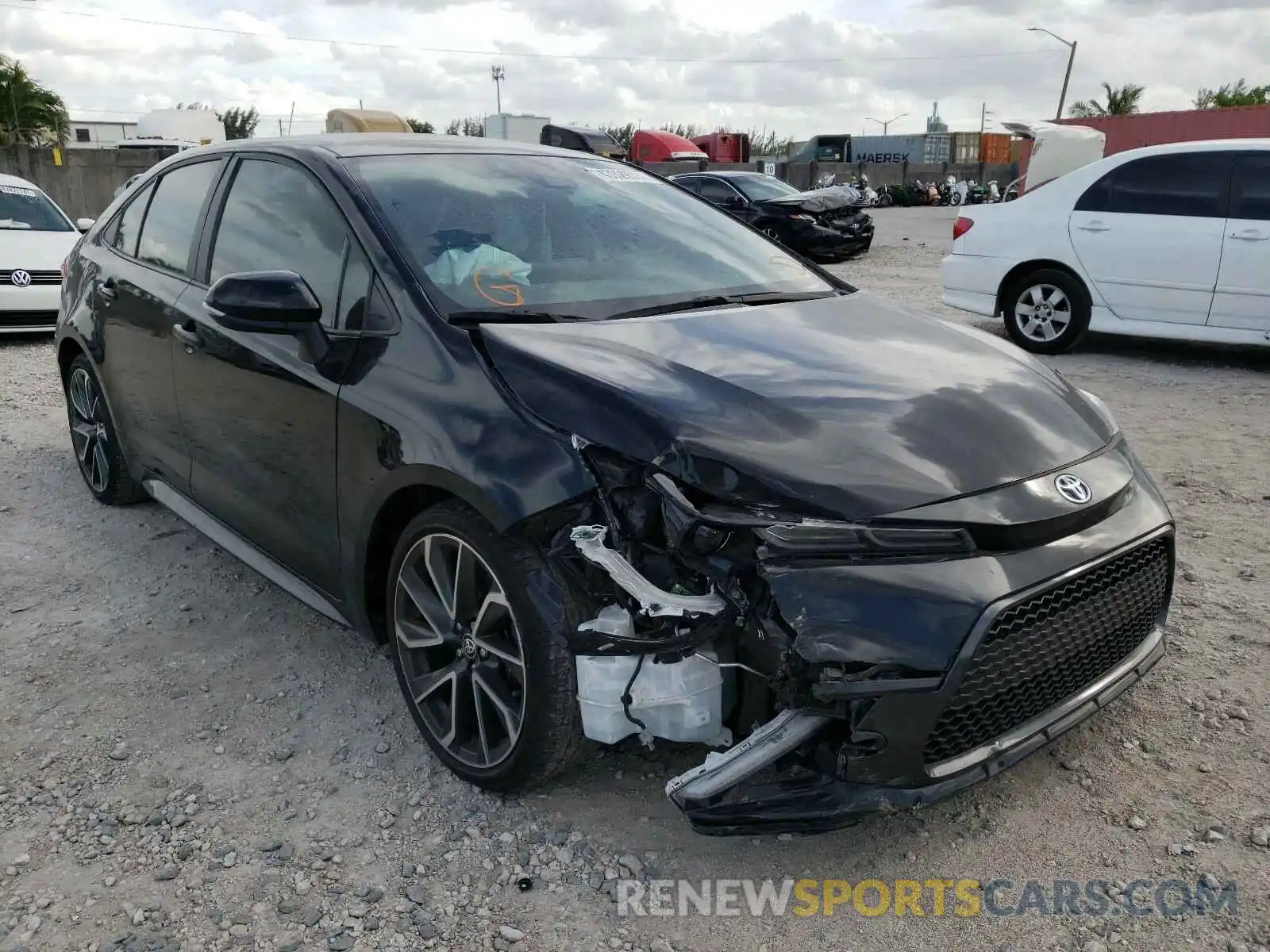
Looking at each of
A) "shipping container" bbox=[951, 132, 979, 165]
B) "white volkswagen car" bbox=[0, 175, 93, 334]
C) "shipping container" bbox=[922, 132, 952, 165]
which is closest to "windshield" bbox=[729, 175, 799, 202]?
"white volkswagen car" bbox=[0, 175, 93, 334]

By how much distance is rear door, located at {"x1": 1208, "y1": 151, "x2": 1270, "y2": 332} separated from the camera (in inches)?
277

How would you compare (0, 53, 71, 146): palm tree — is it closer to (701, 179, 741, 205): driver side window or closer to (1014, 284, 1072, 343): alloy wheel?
(701, 179, 741, 205): driver side window

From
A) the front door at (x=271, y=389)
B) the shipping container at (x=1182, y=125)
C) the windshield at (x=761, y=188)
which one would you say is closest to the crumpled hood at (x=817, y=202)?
the windshield at (x=761, y=188)

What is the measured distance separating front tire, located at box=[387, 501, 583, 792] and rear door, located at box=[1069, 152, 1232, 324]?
6647mm

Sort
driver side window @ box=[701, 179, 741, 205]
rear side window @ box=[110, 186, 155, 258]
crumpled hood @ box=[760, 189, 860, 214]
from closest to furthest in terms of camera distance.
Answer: rear side window @ box=[110, 186, 155, 258] → crumpled hood @ box=[760, 189, 860, 214] → driver side window @ box=[701, 179, 741, 205]

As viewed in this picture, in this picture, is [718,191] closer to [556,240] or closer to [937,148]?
[556,240]

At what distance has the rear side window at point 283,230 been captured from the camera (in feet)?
9.77

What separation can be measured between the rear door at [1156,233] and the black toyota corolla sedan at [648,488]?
5.02 meters

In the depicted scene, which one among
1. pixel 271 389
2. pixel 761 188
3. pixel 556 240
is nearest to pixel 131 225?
pixel 271 389

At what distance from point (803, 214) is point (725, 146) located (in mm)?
24990

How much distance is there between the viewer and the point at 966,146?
46.9 meters

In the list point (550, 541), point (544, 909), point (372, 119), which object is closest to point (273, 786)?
point (544, 909)

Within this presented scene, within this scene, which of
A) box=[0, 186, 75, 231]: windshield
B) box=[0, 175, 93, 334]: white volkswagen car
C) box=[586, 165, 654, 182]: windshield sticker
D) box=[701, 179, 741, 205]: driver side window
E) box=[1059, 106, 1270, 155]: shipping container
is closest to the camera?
box=[586, 165, 654, 182]: windshield sticker

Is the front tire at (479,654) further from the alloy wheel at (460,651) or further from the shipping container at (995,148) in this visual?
the shipping container at (995,148)
